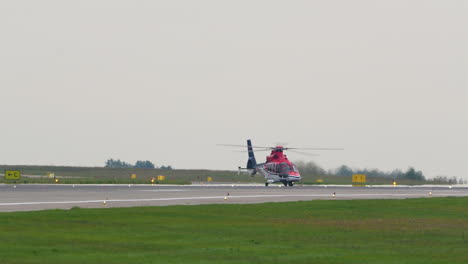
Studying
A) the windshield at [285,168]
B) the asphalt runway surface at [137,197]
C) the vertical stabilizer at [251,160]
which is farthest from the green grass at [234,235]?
the vertical stabilizer at [251,160]

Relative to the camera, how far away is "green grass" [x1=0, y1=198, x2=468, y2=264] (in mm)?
25953

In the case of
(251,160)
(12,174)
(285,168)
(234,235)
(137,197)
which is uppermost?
(251,160)

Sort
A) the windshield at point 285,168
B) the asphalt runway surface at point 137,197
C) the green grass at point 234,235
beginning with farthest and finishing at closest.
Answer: the windshield at point 285,168 → the asphalt runway surface at point 137,197 → the green grass at point 234,235

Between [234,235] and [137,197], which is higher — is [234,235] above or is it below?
below

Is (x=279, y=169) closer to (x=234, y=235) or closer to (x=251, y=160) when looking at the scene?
(x=251, y=160)

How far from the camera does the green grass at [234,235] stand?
85.1ft

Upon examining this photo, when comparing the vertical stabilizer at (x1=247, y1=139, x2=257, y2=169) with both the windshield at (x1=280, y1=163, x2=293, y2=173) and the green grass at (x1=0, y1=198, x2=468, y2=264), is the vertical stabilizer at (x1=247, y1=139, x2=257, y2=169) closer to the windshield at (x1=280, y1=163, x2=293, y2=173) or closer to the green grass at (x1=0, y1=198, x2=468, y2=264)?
the windshield at (x1=280, y1=163, x2=293, y2=173)

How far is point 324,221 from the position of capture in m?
42.6

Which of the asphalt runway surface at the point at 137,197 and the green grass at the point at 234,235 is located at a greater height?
the asphalt runway surface at the point at 137,197

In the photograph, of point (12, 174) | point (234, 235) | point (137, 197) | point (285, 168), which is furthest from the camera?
point (12, 174)

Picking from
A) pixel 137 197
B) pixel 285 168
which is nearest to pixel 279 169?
pixel 285 168

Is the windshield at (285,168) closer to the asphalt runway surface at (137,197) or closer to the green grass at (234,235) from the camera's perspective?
the asphalt runway surface at (137,197)

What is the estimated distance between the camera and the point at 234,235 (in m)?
34.1

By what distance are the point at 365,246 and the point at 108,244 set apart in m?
8.15
